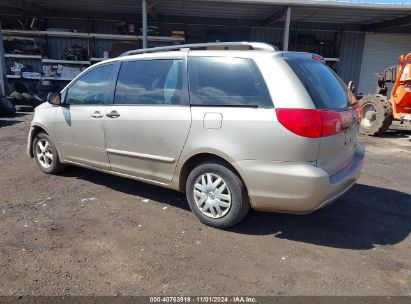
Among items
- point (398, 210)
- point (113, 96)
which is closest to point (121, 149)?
point (113, 96)

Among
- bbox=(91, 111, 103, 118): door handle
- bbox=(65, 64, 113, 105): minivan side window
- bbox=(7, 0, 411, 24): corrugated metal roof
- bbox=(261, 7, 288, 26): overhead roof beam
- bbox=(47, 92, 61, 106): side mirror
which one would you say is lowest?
bbox=(91, 111, 103, 118): door handle

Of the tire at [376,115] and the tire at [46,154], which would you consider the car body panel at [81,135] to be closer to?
the tire at [46,154]

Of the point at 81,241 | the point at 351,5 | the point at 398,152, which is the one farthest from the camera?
the point at 351,5

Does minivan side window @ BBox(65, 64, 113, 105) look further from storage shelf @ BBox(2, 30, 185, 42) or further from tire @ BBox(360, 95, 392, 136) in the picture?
storage shelf @ BBox(2, 30, 185, 42)

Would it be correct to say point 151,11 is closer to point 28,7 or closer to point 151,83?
point 28,7

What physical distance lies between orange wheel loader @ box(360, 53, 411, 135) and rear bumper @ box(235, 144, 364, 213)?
7272 mm

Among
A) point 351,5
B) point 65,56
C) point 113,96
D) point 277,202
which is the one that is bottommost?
point 277,202

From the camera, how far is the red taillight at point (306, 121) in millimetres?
3070

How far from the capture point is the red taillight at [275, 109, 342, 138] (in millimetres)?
3070

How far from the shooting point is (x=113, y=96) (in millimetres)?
4316

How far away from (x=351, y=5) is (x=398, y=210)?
10.3m

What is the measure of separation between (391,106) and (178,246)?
8793mm

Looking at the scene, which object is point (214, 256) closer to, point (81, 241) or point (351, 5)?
point (81, 241)

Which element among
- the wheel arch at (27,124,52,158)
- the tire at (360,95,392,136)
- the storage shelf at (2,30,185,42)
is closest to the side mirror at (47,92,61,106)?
the wheel arch at (27,124,52,158)
